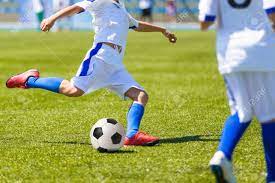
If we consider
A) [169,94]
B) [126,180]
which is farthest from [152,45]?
[126,180]

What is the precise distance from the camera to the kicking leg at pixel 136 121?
744 cm

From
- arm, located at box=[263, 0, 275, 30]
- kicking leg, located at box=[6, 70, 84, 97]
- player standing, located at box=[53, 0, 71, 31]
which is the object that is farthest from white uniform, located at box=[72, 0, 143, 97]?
player standing, located at box=[53, 0, 71, 31]

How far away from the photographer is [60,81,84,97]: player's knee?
25.0ft

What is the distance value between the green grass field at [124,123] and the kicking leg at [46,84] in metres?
0.52

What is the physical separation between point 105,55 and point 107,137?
93 centimetres

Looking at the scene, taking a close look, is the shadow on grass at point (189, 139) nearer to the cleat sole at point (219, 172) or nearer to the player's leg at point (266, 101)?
the player's leg at point (266, 101)

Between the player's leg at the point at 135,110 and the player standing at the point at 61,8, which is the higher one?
the player's leg at the point at 135,110

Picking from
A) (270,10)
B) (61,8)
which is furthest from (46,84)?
(61,8)

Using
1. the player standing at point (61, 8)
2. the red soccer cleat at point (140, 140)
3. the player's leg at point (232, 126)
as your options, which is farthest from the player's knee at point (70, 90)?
the player standing at point (61, 8)

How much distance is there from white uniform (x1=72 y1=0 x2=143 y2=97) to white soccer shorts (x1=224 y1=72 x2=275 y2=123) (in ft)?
8.45

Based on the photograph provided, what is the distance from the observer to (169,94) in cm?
1270

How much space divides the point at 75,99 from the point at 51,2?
28877 millimetres

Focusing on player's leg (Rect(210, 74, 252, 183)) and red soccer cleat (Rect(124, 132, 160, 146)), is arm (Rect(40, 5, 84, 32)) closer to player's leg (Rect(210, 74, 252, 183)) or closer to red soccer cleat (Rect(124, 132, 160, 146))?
red soccer cleat (Rect(124, 132, 160, 146))

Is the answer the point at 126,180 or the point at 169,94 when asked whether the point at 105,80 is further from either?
the point at 169,94
